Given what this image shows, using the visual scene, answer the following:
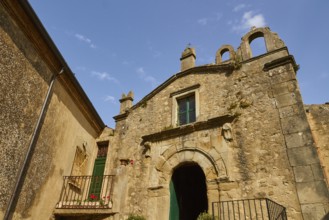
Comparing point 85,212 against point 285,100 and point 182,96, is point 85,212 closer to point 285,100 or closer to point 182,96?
point 182,96

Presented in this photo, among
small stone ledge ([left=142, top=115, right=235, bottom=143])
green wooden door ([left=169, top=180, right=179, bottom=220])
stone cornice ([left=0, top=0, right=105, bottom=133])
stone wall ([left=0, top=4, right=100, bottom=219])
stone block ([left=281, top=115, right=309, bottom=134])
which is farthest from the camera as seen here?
small stone ledge ([left=142, top=115, right=235, bottom=143])

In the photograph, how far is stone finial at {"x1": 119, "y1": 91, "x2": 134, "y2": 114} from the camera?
9.51m

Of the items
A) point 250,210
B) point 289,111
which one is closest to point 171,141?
point 250,210

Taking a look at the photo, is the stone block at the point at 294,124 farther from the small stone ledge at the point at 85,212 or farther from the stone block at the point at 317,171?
the small stone ledge at the point at 85,212

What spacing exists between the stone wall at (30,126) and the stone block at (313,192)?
19.9 feet

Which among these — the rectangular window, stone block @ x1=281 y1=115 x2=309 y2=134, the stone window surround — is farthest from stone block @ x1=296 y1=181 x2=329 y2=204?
the rectangular window

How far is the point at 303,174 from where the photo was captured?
205 inches

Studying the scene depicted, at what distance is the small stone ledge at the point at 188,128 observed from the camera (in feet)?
22.0

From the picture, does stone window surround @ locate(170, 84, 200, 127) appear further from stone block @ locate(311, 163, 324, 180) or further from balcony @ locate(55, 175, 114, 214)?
stone block @ locate(311, 163, 324, 180)

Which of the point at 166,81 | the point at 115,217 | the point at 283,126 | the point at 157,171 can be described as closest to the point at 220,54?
the point at 166,81

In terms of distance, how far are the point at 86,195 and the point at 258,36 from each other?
7.55 metres

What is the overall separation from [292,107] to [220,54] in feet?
10.6

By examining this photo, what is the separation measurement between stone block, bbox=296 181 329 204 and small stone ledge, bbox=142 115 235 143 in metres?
2.29

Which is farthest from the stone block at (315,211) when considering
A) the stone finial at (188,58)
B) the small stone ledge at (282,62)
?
the stone finial at (188,58)
